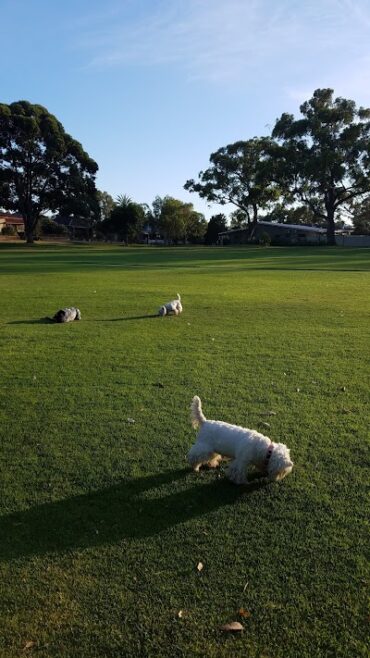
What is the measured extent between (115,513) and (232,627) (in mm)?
1262

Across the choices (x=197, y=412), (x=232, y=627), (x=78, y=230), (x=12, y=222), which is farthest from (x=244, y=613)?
(x=12, y=222)

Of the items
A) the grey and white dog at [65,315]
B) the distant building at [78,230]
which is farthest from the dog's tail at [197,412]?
the distant building at [78,230]

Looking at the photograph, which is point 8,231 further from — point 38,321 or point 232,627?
point 232,627

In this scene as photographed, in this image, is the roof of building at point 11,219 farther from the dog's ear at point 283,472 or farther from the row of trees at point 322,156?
the dog's ear at point 283,472

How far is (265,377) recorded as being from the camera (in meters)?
6.75

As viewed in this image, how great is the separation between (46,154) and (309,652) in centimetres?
6877

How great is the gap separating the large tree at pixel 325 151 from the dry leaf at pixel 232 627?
65040 millimetres

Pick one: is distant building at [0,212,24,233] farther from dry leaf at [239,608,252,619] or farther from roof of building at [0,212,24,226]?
dry leaf at [239,608,252,619]

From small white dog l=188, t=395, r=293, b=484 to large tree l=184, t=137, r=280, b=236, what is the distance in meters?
80.4

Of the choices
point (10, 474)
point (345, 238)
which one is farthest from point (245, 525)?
point (345, 238)

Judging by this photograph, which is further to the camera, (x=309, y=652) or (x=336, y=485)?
(x=336, y=485)

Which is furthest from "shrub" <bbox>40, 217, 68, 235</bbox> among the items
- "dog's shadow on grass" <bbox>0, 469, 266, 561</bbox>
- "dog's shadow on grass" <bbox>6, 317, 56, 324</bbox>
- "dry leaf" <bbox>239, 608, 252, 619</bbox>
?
"dry leaf" <bbox>239, 608, 252, 619</bbox>

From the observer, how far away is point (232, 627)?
8.79 ft

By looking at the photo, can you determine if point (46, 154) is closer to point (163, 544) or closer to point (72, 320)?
point (72, 320)
